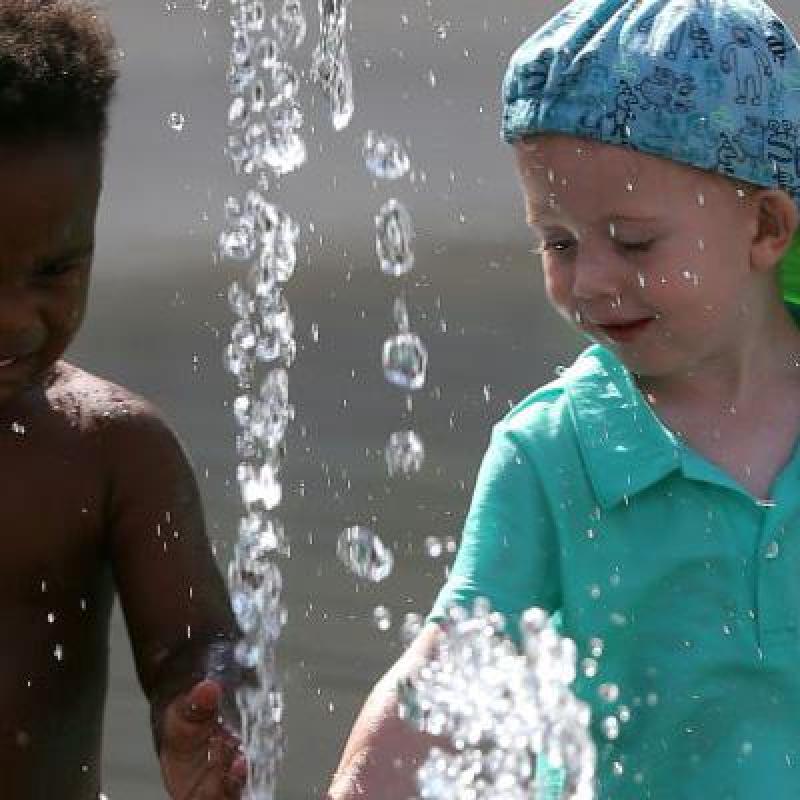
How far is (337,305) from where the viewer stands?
5555 millimetres

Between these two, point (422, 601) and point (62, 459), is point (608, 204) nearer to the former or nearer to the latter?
point (62, 459)

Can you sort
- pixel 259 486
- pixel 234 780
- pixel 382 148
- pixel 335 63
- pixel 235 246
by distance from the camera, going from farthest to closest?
1. pixel 235 246
2. pixel 382 148
3. pixel 259 486
4. pixel 335 63
5. pixel 234 780

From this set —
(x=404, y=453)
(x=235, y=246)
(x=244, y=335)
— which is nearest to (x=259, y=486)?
(x=404, y=453)

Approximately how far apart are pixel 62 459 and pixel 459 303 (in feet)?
9.74

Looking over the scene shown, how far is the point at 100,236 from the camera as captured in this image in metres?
6.26

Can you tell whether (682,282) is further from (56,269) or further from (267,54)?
(267,54)

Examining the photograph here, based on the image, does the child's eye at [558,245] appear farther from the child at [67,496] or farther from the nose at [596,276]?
the child at [67,496]

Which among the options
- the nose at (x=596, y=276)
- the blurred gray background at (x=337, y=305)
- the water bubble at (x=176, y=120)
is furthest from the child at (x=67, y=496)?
the water bubble at (x=176, y=120)

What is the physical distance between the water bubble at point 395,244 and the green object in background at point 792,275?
2997mm

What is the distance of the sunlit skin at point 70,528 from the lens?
2.51m

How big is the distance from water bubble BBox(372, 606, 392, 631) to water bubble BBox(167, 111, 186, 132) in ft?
9.42

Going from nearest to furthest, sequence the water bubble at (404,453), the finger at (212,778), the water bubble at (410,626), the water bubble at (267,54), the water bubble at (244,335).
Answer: the finger at (212,778)
the water bubble at (410,626)
the water bubble at (404,453)
the water bubble at (267,54)
the water bubble at (244,335)

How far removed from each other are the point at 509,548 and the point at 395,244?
11.3 ft

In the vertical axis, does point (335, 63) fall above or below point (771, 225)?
below
